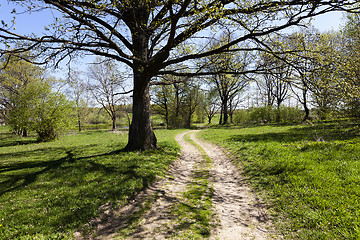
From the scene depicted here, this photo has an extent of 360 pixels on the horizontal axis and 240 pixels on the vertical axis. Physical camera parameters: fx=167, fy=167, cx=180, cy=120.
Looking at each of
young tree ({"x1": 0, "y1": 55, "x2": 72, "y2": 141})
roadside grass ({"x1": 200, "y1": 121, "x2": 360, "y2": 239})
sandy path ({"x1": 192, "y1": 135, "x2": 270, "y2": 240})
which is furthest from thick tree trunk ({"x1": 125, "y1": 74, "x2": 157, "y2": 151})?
young tree ({"x1": 0, "y1": 55, "x2": 72, "y2": 141})

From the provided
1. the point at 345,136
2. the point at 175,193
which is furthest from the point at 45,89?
the point at 345,136

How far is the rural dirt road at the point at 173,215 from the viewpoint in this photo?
4367mm

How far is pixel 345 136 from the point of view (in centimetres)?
1146

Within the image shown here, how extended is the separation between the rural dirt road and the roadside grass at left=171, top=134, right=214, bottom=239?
11 cm

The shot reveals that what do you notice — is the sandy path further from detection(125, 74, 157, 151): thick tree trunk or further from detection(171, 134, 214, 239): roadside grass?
detection(125, 74, 157, 151): thick tree trunk

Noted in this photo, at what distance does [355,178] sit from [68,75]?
47.2ft

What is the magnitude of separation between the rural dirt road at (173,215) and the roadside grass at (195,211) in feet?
0.37

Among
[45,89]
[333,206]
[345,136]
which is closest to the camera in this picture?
[333,206]

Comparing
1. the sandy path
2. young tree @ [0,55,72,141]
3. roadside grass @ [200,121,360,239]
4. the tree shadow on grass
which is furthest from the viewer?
young tree @ [0,55,72,141]

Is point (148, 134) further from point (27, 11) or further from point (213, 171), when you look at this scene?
point (27, 11)

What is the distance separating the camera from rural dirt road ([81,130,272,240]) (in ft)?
14.3

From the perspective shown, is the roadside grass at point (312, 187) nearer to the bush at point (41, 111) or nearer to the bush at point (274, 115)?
the bush at point (41, 111)

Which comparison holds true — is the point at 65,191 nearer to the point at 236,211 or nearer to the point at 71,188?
the point at 71,188

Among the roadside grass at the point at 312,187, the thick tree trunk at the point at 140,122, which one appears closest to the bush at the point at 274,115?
the roadside grass at the point at 312,187
